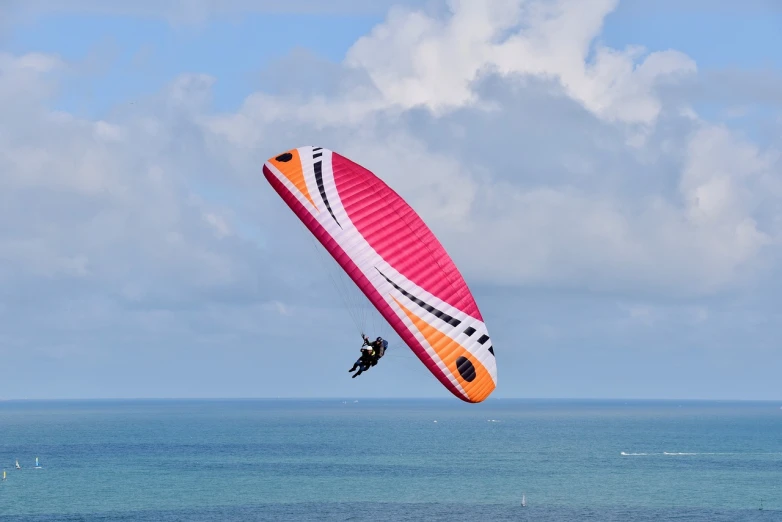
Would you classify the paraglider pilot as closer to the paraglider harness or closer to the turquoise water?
the paraglider harness

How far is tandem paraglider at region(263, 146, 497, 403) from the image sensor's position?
33.0m

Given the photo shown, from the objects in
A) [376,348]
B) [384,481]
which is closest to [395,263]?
[376,348]

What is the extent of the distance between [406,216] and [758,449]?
142 m

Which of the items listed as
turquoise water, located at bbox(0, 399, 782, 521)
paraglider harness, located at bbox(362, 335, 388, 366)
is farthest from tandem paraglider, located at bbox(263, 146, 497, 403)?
turquoise water, located at bbox(0, 399, 782, 521)

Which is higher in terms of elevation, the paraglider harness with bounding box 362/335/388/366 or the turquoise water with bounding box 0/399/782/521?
the paraglider harness with bounding box 362/335/388/366

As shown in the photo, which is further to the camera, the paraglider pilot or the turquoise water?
the turquoise water

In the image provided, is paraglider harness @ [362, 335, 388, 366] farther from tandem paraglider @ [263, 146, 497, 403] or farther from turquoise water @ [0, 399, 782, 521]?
turquoise water @ [0, 399, 782, 521]

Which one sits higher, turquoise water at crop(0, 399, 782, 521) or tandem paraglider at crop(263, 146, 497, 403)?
tandem paraglider at crop(263, 146, 497, 403)

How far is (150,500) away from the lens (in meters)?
90.6

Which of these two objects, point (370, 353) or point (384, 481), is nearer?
point (370, 353)

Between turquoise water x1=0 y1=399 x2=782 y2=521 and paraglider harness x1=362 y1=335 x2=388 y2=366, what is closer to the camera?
paraglider harness x1=362 y1=335 x2=388 y2=366

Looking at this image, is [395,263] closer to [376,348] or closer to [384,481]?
[376,348]

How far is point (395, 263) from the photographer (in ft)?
111

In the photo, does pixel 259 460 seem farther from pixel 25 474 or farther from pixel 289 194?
pixel 289 194
